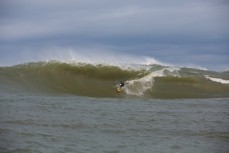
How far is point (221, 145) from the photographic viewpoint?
5848mm

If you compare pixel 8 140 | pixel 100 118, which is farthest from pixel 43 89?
pixel 8 140

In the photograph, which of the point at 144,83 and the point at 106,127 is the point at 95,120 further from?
the point at 144,83

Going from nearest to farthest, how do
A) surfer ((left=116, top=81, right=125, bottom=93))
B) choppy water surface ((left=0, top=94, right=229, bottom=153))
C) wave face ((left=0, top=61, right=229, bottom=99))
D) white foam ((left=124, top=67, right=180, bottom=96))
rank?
choppy water surface ((left=0, top=94, right=229, bottom=153)), wave face ((left=0, top=61, right=229, bottom=99)), surfer ((left=116, top=81, right=125, bottom=93)), white foam ((left=124, top=67, right=180, bottom=96))

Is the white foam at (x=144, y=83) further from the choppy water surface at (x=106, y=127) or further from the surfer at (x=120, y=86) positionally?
the choppy water surface at (x=106, y=127)

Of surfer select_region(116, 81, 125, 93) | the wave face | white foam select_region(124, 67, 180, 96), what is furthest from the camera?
white foam select_region(124, 67, 180, 96)

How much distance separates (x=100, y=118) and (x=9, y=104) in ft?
6.68

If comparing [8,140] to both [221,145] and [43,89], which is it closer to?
[221,145]

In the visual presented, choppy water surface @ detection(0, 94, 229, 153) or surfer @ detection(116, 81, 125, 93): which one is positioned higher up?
surfer @ detection(116, 81, 125, 93)

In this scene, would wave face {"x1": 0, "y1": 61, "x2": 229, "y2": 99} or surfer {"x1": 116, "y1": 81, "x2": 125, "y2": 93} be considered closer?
wave face {"x1": 0, "y1": 61, "x2": 229, "y2": 99}

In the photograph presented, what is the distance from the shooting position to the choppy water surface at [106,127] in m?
5.30

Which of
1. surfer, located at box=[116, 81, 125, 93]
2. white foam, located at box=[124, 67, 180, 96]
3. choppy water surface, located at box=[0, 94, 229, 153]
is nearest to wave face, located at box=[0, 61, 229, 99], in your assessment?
white foam, located at box=[124, 67, 180, 96]

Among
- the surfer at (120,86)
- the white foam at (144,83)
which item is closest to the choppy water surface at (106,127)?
the surfer at (120,86)

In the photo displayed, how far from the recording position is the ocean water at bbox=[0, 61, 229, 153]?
538 cm

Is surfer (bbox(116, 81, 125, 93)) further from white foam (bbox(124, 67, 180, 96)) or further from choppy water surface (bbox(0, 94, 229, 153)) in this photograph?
choppy water surface (bbox(0, 94, 229, 153))
